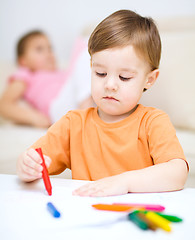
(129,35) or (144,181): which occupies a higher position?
(129,35)

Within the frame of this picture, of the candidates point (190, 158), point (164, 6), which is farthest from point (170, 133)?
point (164, 6)

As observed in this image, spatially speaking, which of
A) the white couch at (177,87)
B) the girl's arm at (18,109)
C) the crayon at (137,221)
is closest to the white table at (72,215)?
the crayon at (137,221)

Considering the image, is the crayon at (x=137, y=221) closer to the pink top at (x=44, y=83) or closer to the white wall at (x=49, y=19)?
the pink top at (x=44, y=83)

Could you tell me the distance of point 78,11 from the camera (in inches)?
66.2

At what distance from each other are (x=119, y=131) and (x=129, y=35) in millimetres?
200

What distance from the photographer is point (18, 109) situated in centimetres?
132

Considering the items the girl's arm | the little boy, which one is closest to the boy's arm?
the little boy

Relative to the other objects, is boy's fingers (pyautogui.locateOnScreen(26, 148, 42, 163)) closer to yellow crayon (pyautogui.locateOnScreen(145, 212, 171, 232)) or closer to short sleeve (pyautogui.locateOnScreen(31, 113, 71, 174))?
short sleeve (pyautogui.locateOnScreen(31, 113, 71, 174))

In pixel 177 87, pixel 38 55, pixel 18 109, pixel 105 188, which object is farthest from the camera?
pixel 38 55

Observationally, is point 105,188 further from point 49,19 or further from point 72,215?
point 49,19

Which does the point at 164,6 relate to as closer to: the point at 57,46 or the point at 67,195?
the point at 57,46

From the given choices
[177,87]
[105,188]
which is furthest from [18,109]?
[105,188]

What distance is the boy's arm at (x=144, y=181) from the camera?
0.53m

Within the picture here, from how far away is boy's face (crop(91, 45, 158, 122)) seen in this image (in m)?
0.61
